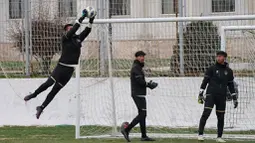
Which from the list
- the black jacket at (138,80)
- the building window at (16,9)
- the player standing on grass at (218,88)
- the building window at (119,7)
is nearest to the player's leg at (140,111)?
the black jacket at (138,80)

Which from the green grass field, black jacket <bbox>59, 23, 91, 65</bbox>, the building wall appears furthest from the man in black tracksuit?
black jacket <bbox>59, 23, 91, 65</bbox>

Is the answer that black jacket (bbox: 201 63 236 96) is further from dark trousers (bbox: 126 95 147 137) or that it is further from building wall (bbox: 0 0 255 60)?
building wall (bbox: 0 0 255 60)

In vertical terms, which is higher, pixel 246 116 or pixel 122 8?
pixel 122 8

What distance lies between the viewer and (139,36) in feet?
61.7

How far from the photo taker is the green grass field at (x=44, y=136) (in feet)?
53.0

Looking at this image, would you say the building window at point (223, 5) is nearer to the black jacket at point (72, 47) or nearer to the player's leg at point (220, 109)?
the player's leg at point (220, 109)

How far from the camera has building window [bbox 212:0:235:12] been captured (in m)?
19.0

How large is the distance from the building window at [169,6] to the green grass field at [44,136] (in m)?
4.71

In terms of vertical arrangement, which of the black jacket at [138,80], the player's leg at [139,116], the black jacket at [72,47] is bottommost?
the player's leg at [139,116]

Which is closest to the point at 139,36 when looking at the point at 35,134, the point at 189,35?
the point at 189,35

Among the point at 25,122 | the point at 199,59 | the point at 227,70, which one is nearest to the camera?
the point at 227,70

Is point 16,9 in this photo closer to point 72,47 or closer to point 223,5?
point 72,47

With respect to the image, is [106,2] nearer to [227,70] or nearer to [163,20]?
[163,20]

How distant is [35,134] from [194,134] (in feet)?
14.3
